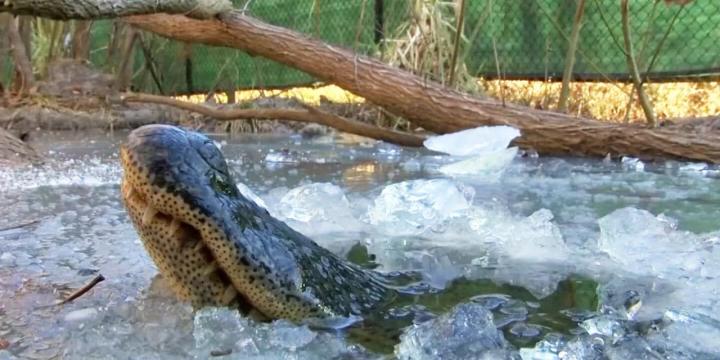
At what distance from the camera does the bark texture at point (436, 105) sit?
4.45 metres

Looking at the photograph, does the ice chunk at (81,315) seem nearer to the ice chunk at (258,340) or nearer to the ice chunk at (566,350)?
the ice chunk at (258,340)

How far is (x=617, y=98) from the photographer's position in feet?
22.0

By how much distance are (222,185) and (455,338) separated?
421 millimetres

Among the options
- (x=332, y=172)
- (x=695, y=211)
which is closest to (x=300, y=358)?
(x=695, y=211)

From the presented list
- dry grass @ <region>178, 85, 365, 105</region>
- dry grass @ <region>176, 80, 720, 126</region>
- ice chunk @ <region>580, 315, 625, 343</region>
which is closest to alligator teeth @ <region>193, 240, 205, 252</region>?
ice chunk @ <region>580, 315, 625, 343</region>

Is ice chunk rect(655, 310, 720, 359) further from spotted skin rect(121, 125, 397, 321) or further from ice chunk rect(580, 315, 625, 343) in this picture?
spotted skin rect(121, 125, 397, 321)

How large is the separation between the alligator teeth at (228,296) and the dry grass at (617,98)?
5023mm

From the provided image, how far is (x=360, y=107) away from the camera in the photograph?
7.01 meters

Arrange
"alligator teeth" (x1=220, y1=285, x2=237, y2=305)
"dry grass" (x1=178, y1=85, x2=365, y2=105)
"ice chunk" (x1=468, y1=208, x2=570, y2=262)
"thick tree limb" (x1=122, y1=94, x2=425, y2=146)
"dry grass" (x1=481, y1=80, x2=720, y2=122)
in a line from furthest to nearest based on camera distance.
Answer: "dry grass" (x1=178, y1=85, x2=365, y2=105), "dry grass" (x1=481, y1=80, x2=720, y2=122), "thick tree limb" (x1=122, y1=94, x2=425, y2=146), "ice chunk" (x1=468, y1=208, x2=570, y2=262), "alligator teeth" (x1=220, y1=285, x2=237, y2=305)

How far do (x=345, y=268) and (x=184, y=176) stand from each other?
1.38 ft

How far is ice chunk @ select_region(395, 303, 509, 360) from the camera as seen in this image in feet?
4.26

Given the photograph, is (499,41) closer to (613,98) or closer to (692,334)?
(613,98)

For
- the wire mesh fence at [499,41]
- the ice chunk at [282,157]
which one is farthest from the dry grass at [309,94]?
the ice chunk at [282,157]

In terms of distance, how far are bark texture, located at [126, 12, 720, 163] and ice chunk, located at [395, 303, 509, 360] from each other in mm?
3263
